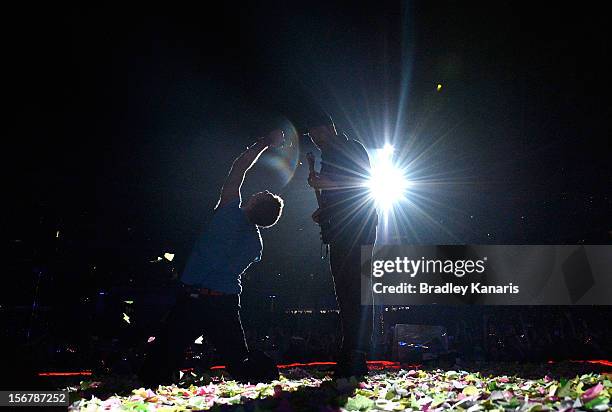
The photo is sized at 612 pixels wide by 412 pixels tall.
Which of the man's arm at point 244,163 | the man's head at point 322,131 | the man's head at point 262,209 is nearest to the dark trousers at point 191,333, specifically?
the man's head at point 262,209

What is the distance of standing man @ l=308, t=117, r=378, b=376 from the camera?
10.2ft

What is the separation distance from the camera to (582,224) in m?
9.94

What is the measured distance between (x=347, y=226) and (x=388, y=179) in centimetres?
766

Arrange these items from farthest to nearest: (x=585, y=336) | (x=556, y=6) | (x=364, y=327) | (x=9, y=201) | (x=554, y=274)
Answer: (x=554, y=274) → (x=585, y=336) → (x=9, y=201) → (x=556, y=6) → (x=364, y=327)

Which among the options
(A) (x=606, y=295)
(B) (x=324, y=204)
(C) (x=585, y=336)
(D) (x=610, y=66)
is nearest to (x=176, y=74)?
(B) (x=324, y=204)

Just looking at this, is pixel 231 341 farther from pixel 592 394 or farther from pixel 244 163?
pixel 592 394

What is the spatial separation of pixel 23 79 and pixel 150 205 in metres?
3.23

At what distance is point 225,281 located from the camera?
3506mm

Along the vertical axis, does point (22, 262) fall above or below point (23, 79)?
below

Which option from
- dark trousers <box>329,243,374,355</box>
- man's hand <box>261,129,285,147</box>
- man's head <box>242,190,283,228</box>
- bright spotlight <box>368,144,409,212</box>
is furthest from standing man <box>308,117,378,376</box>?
bright spotlight <box>368,144,409,212</box>

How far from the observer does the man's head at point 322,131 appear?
3.38 metres

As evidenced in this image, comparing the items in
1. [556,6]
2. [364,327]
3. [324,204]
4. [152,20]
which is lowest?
[364,327]

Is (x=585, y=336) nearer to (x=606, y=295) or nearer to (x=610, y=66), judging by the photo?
(x=606, y=295)

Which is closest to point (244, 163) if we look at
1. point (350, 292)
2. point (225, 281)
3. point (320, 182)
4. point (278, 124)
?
point (320, 182)
